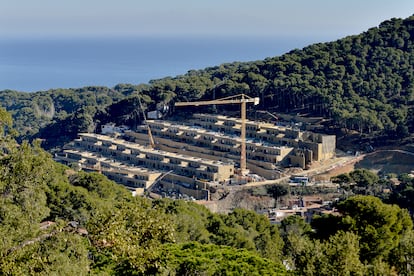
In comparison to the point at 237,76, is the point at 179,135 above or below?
below

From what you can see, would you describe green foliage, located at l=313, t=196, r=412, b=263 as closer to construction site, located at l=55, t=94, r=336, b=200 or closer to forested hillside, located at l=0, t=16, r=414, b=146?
construction site, located at l=55, t=94, r=336, b=200

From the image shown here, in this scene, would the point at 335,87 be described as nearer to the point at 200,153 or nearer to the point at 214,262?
the point at 200,153

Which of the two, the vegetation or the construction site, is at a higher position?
the vegetation

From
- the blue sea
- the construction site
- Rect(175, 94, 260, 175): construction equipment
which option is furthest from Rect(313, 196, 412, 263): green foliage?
the blue sea

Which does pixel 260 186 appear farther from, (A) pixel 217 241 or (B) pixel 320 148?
(A) pixel 217 241

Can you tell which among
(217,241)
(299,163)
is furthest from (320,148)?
(217,241)

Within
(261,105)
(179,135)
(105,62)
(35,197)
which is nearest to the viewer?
(35,197)

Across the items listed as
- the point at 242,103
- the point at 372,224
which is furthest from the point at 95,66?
the point at 372,224
